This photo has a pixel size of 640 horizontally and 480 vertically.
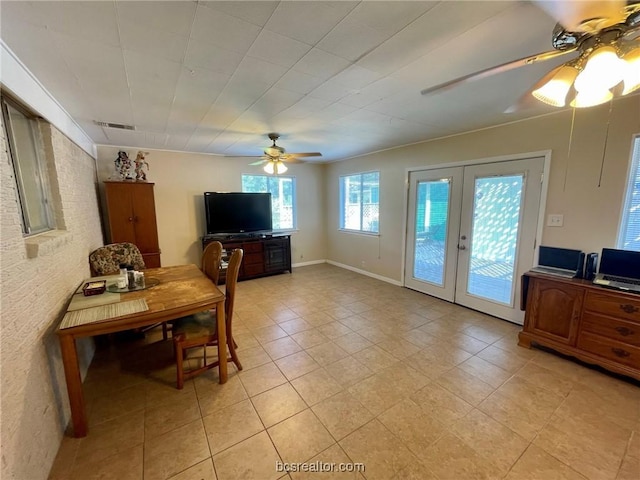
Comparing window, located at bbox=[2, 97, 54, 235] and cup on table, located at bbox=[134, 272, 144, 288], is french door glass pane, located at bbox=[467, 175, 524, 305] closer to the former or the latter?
cup on table, located at bbox=[134, 272, 144, 288]

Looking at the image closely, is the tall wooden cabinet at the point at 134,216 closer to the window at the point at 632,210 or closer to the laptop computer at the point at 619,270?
the laptop computer at the point at 619,270

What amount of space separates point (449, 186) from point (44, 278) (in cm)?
427

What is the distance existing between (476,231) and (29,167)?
4518mm

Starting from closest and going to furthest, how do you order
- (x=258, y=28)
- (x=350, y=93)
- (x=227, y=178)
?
(x=258, y=28), (x=350, y=93), (x=227, y=178)

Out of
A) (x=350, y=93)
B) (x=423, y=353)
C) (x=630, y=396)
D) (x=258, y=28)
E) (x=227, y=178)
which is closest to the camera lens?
(x=258, y=28)

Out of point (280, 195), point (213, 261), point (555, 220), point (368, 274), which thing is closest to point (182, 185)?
point (280, 195)

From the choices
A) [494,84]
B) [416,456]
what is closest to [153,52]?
[494,84]

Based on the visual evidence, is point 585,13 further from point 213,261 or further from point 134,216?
point 134,216

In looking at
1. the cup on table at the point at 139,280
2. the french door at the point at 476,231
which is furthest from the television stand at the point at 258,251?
the french door at the point at 476,231

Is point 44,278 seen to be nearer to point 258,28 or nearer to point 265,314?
point 258,28

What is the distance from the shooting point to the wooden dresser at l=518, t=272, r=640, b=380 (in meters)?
2.11

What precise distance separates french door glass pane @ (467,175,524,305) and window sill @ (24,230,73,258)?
4.18 meters

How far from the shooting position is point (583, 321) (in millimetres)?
2334

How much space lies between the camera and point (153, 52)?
1.61 metres
